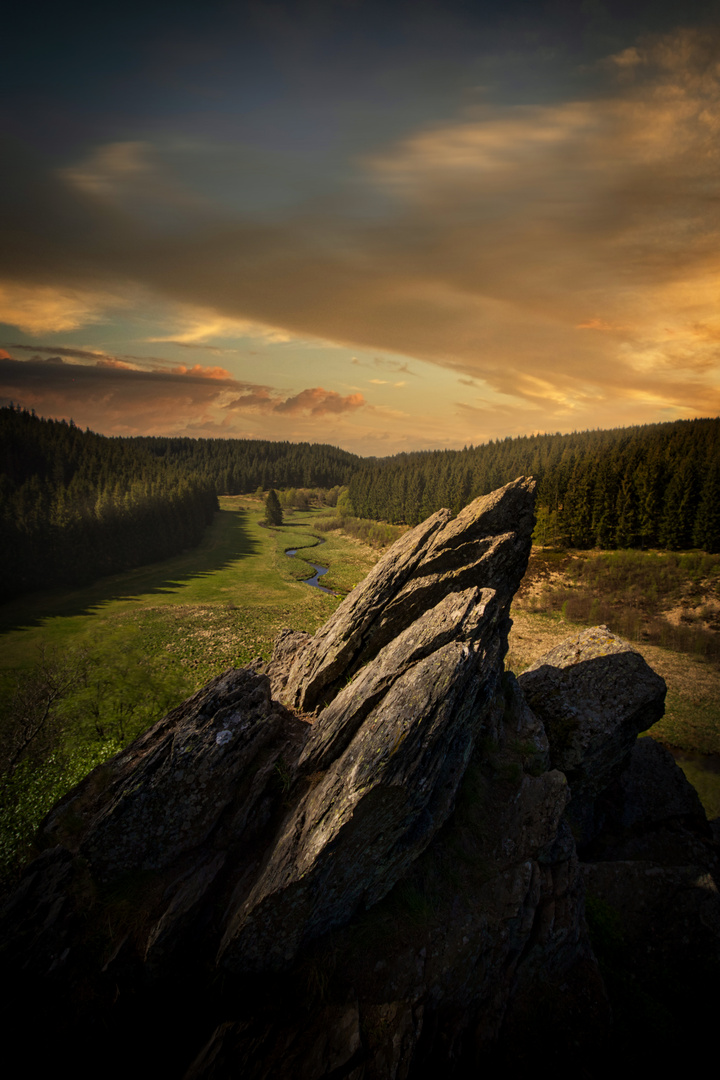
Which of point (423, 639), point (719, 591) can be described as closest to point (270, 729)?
point (423, 639)

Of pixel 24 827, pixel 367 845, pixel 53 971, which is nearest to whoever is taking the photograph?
pixel 53 971

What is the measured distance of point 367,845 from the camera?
1051 cm

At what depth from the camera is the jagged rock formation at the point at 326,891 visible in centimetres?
941

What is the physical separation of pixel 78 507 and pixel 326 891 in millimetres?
95140

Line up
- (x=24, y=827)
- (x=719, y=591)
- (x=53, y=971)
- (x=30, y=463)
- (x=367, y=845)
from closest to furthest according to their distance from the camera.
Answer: (x=53, y=971) < (x=367, y=845) < (x=24, y=827) < (x=719, y=591) < (x=30, y=463)

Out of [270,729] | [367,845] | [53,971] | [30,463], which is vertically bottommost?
[53,971]

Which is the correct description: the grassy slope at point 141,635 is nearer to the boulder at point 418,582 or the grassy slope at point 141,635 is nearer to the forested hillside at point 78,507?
the forested hillside at point 78,507

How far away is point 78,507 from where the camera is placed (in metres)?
82.0

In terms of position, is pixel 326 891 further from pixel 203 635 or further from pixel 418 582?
pixel 203 635

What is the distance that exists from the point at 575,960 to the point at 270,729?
1252 cm

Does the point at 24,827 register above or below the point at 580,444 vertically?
below

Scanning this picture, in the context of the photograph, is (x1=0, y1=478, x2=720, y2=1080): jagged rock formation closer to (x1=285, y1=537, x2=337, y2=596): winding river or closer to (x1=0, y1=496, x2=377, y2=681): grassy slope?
(x1=0, y1=496, x2=377, y2=681): grassy slope

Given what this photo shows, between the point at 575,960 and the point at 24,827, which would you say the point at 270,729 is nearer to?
the point at 575,960

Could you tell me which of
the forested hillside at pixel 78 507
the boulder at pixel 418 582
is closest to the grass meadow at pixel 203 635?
the forested hillside at pixel 78 507
